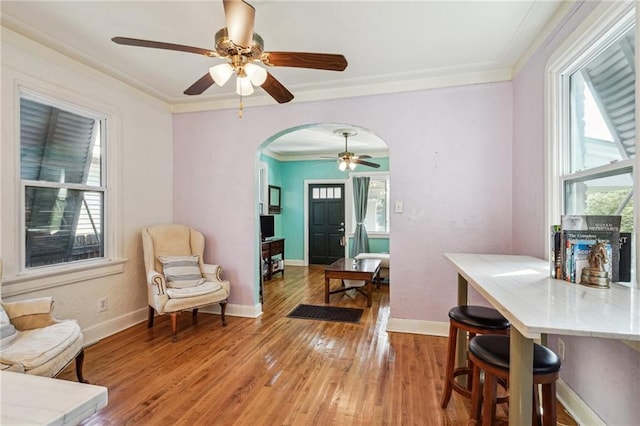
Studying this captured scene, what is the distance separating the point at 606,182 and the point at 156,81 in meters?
3.91

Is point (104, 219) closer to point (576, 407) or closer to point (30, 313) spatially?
point (30, 313)

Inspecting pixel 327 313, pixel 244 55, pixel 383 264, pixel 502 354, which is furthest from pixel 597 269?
pixel 383 264

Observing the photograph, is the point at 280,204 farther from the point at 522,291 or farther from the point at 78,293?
the point at 522,291

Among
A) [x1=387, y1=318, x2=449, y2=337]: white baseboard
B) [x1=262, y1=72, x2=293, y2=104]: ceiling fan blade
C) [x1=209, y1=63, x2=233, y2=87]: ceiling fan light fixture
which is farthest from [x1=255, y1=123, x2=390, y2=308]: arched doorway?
[x1=209, y1=63, x2=233, y2=87]: ceiling fan light fixture

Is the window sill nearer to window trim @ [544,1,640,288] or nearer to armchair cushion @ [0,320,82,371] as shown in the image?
armchair cushion @ [0,320,82,371]

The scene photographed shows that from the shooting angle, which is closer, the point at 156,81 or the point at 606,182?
the point at 606,182

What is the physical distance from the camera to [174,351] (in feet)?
9.11

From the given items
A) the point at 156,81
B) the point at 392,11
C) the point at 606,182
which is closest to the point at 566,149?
the point at 606,182

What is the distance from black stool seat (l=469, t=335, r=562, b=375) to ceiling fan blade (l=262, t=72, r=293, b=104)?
1955mm

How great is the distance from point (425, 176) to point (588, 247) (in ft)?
6.07

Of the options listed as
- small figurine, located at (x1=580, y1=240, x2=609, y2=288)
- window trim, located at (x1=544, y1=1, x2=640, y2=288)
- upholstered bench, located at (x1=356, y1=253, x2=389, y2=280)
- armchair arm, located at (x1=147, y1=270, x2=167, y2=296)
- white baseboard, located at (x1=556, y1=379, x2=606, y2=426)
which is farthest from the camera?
upholstered bench, located at (x1=356, y1=253, x2=389, y2=280)

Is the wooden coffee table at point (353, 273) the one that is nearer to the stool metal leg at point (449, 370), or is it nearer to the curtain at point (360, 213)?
the curtain at point (360, 213)

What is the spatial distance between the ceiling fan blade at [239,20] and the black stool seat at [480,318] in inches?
79.0

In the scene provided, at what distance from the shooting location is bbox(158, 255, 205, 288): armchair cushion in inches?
129
